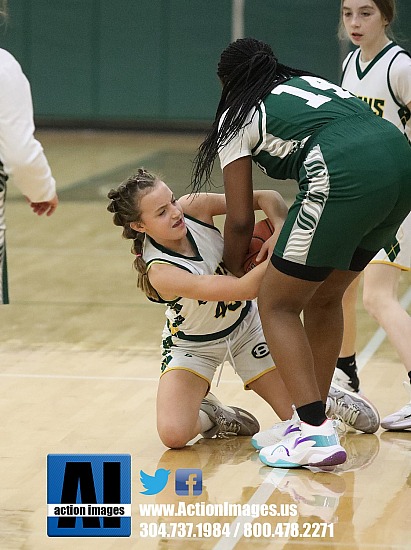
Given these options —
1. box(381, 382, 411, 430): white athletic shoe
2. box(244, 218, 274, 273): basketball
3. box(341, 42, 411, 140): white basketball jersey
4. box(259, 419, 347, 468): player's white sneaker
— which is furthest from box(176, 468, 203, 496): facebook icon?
box(341, 42, 411, 140): white basketball jersey

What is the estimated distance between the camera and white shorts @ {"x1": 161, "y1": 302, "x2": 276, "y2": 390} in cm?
425

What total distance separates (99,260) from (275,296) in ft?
15.3

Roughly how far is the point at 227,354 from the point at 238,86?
42.5 inches

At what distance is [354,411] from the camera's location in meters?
4.32

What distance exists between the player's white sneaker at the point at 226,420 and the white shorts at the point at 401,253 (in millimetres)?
840

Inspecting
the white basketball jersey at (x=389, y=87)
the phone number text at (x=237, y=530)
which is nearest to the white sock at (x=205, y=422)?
the phone number text at (x=237, y=530)

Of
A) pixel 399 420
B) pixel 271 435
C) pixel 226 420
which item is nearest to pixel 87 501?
pixel 271 435

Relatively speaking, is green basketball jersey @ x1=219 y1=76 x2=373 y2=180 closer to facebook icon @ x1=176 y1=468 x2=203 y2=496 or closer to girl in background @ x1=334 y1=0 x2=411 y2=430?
girl in background @ x1=334 y1=0 x2=411 y2=430

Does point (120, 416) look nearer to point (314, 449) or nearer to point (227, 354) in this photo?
point (227, 354)

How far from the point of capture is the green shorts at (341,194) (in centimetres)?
359

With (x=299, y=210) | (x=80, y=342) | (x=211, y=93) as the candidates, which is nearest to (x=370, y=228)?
(x=299, y=210)

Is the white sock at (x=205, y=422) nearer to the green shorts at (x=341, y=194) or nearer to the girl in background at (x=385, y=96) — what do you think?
the girl in background at (x=385, y=96)

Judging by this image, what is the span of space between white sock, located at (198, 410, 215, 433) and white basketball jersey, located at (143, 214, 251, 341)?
28 cm

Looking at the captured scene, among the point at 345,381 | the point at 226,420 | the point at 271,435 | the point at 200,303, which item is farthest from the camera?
the point at 345,381
